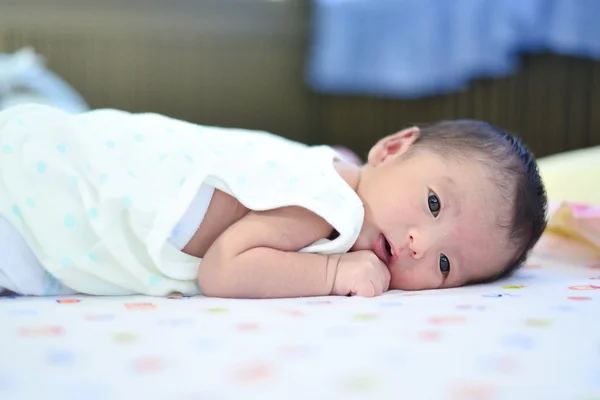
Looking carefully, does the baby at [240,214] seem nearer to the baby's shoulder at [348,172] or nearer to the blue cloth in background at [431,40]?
the baby's shoulder at [348,172]

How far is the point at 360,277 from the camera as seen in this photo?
0.92 metres

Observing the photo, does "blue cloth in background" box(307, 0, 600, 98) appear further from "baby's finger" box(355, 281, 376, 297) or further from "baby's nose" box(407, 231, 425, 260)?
"baby's finger" box(355, 281, 376, 297)

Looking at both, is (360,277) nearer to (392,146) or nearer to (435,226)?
(435,226)

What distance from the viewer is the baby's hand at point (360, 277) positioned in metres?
0.92

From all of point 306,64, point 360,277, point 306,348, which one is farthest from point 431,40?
point 306,348

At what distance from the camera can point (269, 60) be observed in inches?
121

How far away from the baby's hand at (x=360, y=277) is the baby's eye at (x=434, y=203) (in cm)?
11

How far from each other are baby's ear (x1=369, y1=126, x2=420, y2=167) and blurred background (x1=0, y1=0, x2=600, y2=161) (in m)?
1.07

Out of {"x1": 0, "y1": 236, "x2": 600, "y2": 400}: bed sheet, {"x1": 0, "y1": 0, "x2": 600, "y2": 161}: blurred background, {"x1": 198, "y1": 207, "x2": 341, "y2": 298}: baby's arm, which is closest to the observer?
{"x1": 0, "y1": 236, "x2": 600, "y2": 400}: bed sheet

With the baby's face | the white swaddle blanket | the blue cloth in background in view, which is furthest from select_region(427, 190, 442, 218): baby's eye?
the blue cloth in background

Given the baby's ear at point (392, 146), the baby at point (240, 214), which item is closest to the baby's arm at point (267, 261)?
the baby at point (240, 214)

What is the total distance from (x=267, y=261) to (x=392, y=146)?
34 cm

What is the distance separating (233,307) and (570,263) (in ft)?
2.38

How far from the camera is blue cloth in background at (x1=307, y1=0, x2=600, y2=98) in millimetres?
1936
